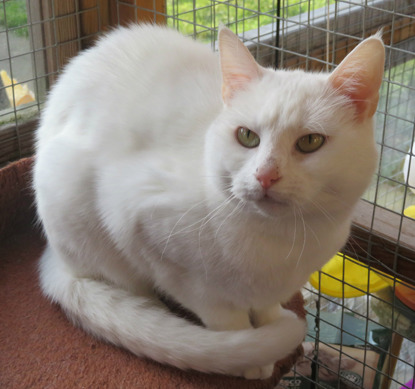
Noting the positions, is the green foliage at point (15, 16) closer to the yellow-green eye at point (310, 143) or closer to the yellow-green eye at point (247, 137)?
the yellow-green eye at point (247, 137)

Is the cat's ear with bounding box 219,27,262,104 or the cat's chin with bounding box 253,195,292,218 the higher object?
the cat's ear with bounding box 219,27,262,104

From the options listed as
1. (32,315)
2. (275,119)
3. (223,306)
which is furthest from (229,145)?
(32,315)

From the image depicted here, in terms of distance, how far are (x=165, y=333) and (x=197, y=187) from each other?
0.32 metres

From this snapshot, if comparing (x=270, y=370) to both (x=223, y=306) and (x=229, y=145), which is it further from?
(x=229, y=145)

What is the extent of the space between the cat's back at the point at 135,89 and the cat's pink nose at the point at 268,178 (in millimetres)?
292

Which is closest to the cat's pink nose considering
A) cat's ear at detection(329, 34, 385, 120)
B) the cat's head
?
the cat's head

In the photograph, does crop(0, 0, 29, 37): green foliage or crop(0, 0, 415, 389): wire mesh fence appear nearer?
crop(0, 0, 415, 389): wire mesh fence

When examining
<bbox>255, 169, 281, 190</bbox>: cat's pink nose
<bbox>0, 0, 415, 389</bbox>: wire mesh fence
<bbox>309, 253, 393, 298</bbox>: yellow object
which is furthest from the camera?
<bbox>309, 253, 393, 298</bbox>: yellow object

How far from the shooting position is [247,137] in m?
1.01

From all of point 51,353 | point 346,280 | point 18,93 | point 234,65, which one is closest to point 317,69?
point 346,280

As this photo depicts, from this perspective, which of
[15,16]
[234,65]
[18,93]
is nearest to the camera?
[234,65]

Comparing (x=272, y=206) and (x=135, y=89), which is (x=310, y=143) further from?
(x=135, y=89)

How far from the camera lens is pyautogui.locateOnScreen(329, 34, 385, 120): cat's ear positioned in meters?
0.92

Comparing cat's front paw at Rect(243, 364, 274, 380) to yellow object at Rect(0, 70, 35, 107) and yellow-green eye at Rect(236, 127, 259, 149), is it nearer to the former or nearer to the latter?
yellow-green eye at Rect(236, 127, 259, 149)
